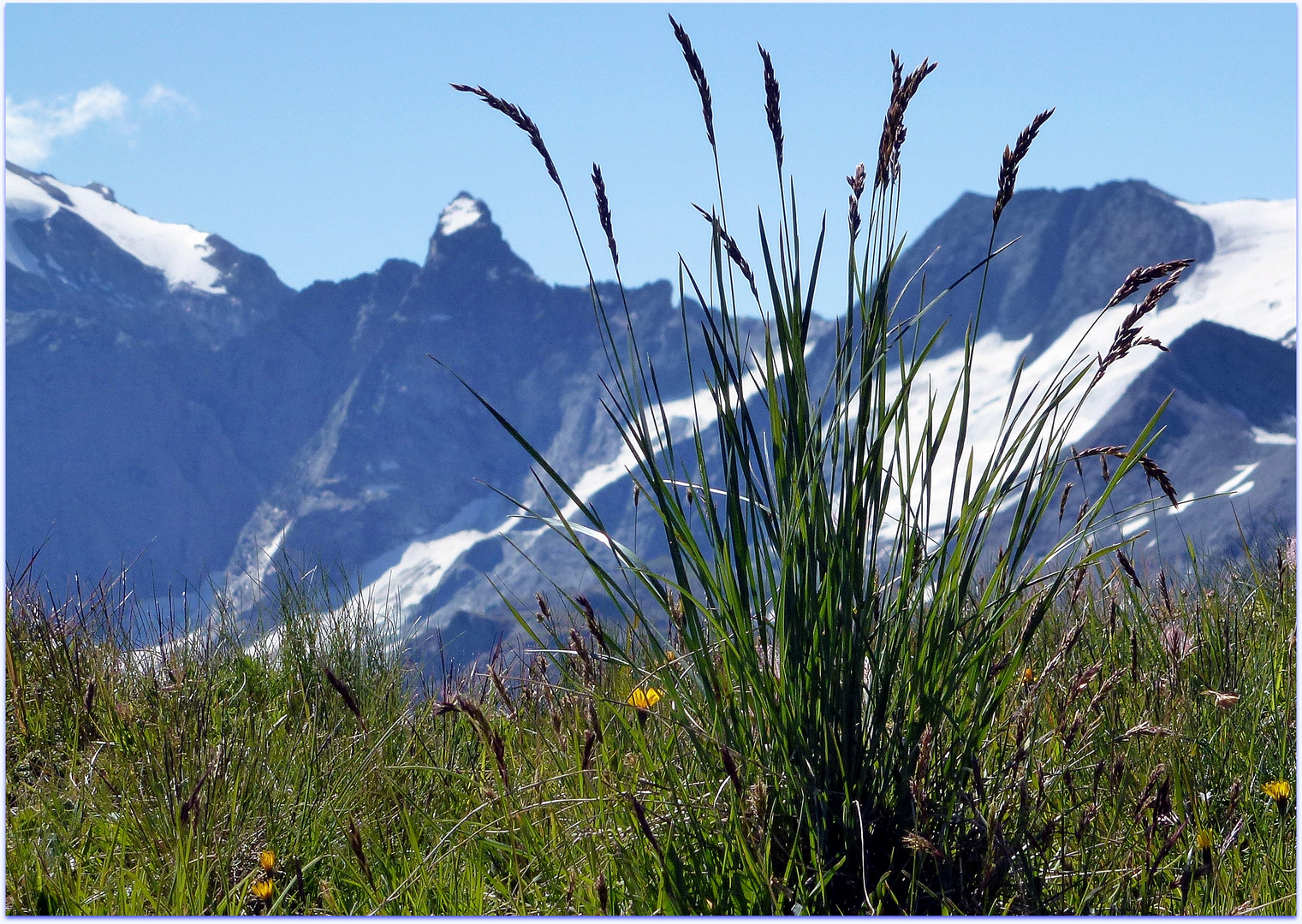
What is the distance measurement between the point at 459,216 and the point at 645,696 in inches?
7416

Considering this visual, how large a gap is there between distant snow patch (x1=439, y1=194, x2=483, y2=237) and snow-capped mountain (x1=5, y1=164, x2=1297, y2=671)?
443 millimetres

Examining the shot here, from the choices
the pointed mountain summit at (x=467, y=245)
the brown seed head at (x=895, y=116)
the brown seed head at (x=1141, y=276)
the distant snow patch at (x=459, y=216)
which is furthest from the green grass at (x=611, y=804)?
the distant snow patch at (x=459, y=216)

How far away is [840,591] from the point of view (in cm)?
119

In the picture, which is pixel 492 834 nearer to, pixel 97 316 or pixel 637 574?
pixel 637 574

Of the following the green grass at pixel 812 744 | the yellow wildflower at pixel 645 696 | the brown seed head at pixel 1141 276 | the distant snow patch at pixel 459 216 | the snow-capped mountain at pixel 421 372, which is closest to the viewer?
the brown seed head at pixel 1141 276

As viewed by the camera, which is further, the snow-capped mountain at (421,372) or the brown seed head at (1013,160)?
the snow-capped mountain at (421,372)

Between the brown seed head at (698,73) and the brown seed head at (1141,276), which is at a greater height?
the brown seed head at (698,73)

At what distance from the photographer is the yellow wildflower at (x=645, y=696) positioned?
4.80 ft

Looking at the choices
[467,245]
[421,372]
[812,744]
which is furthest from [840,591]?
[467,245]

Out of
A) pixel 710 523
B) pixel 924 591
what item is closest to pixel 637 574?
pixel 710 523

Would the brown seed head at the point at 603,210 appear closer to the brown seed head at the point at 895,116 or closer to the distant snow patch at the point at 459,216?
the brown seed head at the point at 895,116

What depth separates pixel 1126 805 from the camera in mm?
1464

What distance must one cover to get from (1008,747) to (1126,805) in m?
0.31

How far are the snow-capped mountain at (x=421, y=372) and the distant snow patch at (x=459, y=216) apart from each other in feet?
1.45
